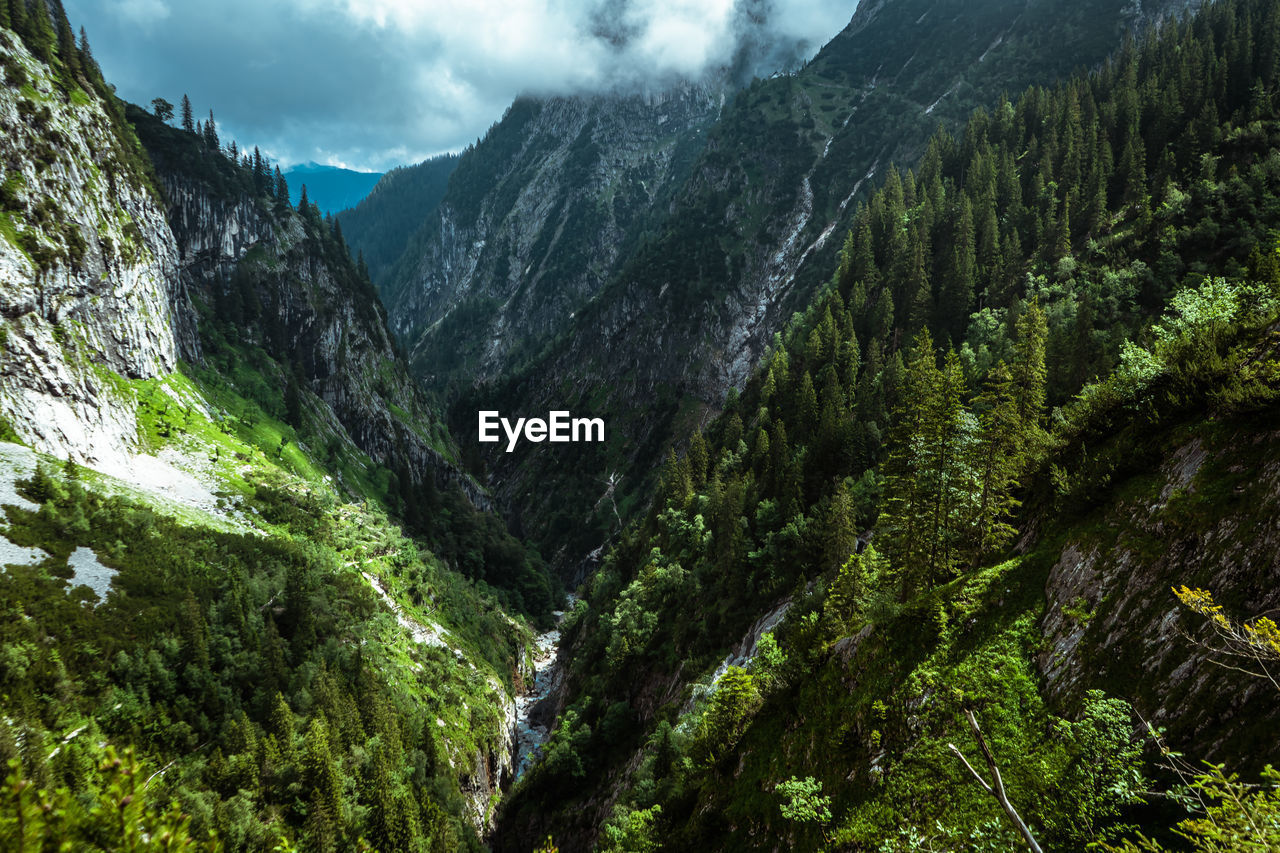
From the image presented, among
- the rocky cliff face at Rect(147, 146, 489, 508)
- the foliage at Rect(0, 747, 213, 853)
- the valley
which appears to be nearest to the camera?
the foliage at Rect(0, 747, 213, 853)

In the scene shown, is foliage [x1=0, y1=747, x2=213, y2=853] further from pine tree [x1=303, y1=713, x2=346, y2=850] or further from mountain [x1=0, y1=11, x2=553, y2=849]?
pine tree [x1=303, y1=713, x2=346, y2=850]

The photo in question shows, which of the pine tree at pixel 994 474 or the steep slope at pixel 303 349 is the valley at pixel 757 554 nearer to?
the pine tree at pixel 994 474

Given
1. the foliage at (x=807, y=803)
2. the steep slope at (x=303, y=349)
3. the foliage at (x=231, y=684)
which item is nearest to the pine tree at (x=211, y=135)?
the steep slope at (x=303, y=349)

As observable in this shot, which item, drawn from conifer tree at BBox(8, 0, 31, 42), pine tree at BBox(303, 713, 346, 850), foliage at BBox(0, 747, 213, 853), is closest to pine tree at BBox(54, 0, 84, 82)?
conifer tree at BBox(8, 0, 31, 42)

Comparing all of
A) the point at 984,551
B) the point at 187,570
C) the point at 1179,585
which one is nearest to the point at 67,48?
the point at 187,570

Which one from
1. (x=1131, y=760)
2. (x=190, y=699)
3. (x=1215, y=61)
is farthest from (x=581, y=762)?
(x=1215, y=61)

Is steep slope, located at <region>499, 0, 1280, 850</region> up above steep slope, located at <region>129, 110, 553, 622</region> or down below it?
below
